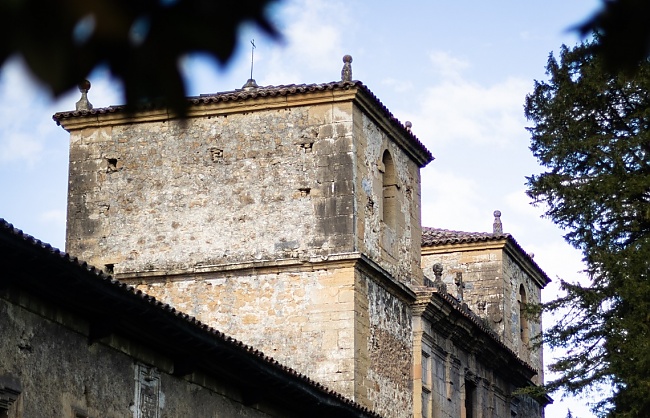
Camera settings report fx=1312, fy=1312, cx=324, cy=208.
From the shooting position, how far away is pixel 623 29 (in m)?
2.18

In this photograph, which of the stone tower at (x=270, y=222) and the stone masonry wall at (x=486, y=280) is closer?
the stone tower at (x=270, y=222)

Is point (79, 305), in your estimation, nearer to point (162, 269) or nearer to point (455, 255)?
point (162, 269)

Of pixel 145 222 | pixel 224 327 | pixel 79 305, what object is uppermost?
pixel 145 222

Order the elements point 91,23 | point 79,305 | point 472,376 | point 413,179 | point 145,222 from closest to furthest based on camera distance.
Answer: point 91,23 < point 79,305 < point 145,222 < point 413,179 < point 472,376

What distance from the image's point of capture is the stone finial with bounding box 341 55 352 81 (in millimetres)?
21375

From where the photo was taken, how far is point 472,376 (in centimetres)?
2623

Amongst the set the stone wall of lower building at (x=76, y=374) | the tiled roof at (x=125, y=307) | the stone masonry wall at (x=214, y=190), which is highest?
the stone masonry wall at (x=214, y=190)

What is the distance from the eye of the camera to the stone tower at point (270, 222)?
20.3 meters

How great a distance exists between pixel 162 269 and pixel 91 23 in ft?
63.7

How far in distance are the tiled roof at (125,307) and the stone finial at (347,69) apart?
23.7 ft

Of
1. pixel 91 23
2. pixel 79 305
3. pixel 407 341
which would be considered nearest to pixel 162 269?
pixel 407 341

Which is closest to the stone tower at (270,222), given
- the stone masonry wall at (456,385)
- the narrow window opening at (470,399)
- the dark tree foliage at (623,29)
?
the stone masonry wall at (456,385)

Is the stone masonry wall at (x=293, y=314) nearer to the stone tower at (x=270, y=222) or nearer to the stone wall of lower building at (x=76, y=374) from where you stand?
the stone tower at (x=270, y=222)

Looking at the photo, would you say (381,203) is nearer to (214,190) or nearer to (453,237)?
(214,190)
